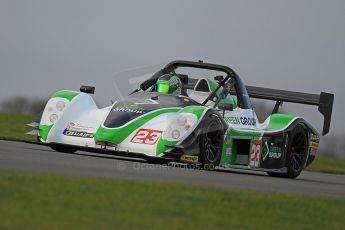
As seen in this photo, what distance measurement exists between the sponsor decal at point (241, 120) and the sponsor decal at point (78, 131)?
2.32 meters

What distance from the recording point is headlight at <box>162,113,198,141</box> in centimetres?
1332

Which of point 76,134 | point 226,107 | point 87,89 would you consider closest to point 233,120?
point 226,107

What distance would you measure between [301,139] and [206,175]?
13.6 feet

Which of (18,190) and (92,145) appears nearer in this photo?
(18,190)

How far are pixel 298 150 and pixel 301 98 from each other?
155 centimetres

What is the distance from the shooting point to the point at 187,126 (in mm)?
13367

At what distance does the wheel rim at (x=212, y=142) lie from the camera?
45.5ft

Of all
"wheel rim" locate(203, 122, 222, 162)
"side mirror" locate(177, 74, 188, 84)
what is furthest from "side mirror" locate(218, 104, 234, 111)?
"side mirror" locate(177, 74, 188, 84)

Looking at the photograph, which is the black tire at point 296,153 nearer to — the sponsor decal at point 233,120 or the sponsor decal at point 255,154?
the sponsor decal at point 255,154

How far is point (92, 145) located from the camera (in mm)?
13727

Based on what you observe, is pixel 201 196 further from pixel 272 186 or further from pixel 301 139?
pixel 301 139

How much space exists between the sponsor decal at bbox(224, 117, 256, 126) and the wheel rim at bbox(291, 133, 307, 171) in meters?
0.91

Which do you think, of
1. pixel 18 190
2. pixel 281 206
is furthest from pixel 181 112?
pixel 18 190

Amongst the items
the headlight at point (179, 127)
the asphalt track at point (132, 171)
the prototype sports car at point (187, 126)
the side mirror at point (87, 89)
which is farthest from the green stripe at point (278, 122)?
the side mirror at point (87, 89)
